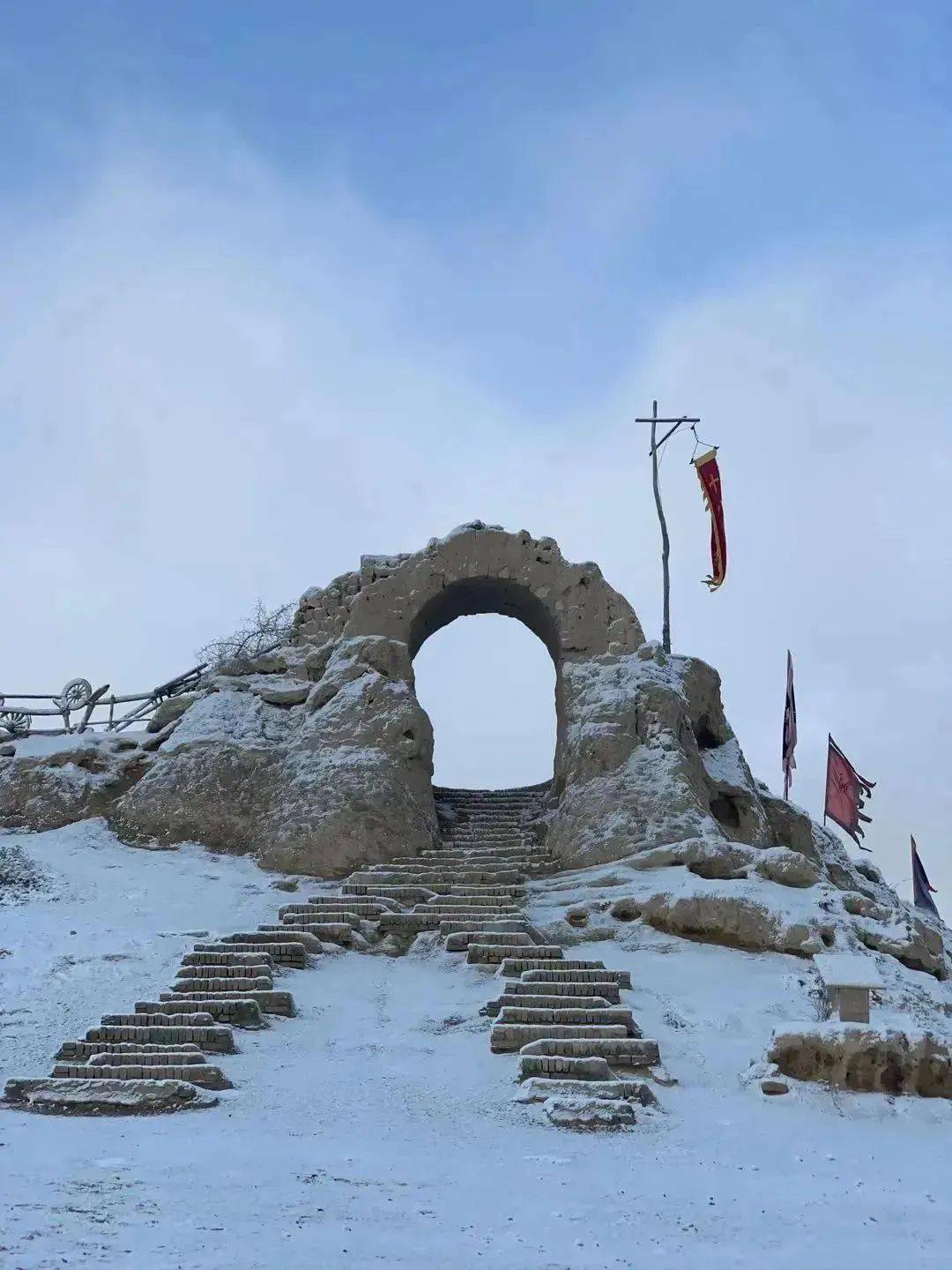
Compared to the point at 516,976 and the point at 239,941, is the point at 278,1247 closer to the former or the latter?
the point at 516,976

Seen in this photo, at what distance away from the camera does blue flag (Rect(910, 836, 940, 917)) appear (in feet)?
88.4

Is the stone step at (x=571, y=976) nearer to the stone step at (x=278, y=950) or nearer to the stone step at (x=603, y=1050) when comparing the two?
the stone step at (x=603, y=1050)

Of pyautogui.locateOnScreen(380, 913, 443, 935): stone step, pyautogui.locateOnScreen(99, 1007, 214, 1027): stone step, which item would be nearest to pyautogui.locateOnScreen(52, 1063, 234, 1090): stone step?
pyautogui.locateOnScreen(99, 1007, 214, 1027): stone step

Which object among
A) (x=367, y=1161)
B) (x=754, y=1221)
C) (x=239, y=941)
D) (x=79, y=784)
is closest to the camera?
(x=754, y=1221)

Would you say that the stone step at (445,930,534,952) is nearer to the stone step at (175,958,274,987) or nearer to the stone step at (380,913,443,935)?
the stone step at (380,913,443,935)

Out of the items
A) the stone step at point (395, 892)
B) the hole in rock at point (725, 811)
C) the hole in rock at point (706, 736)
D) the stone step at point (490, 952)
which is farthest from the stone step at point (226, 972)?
the hole in rock at point (706, 736)

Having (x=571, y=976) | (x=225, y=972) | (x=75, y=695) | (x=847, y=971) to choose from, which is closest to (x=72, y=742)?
(x=75, y=695)

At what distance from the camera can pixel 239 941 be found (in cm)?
1422

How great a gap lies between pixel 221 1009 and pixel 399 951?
317cm

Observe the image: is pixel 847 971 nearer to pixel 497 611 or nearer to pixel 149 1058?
pixel 149 1058

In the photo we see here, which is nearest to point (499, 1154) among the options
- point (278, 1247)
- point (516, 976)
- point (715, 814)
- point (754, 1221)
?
point (754, 1221)

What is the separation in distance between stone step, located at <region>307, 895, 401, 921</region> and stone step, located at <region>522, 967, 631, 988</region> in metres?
2.91

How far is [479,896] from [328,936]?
7.01ft

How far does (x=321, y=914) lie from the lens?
15.3 meters
